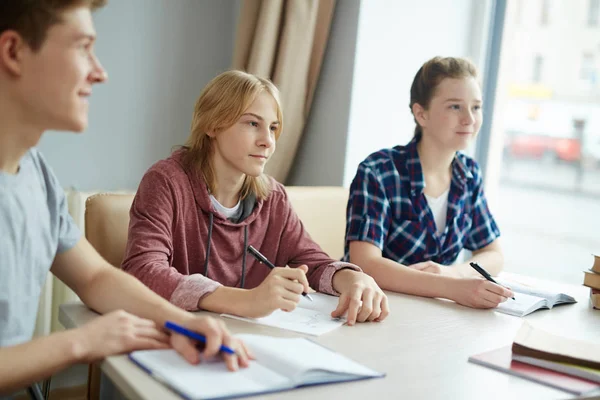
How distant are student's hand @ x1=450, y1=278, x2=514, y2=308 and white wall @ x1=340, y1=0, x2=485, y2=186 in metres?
1.09

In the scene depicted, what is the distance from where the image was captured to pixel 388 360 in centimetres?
117

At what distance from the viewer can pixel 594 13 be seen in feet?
8.75

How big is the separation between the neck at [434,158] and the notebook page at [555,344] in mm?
841

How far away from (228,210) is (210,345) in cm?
68

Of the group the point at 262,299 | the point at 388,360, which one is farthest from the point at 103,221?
the point at 388,360

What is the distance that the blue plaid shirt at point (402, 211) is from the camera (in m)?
1.97

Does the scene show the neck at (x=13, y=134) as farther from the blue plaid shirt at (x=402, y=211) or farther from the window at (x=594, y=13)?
the window at (x=594, y=13)

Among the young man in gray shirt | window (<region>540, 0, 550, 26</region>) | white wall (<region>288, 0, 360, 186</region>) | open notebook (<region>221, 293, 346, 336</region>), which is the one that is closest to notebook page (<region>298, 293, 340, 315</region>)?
open notebook (<region>221, 293, 346, 336</region>)

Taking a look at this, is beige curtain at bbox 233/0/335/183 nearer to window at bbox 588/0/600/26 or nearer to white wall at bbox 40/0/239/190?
white wall at bbox 40/0/239/190

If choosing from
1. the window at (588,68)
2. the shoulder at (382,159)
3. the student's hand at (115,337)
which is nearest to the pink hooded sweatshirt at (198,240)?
the student's hand at (115,337)

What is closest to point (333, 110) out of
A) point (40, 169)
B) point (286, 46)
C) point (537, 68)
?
point (286, 46)

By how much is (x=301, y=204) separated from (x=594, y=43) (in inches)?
51.4

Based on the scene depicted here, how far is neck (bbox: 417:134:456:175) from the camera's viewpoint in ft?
6.94

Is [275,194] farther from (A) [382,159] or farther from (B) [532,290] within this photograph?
(B) [532,290]
